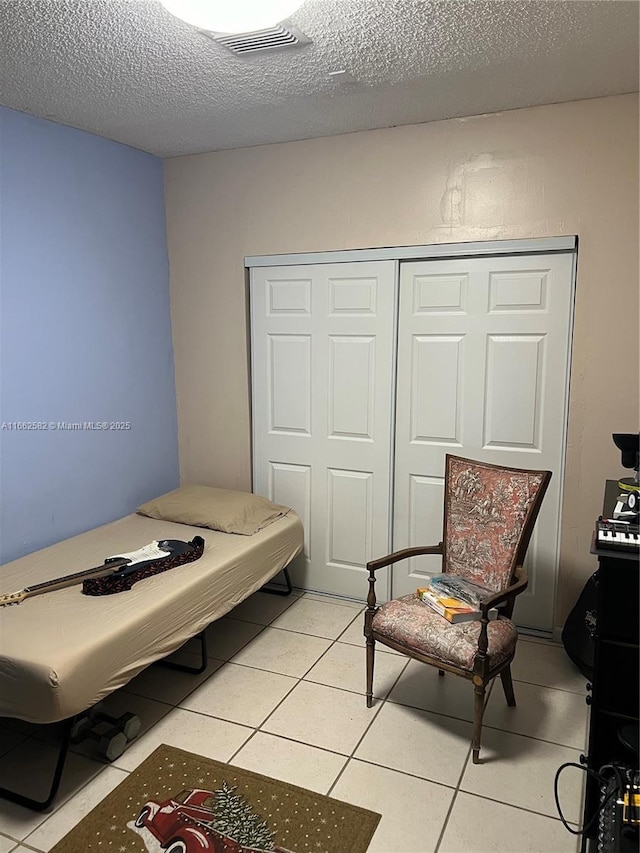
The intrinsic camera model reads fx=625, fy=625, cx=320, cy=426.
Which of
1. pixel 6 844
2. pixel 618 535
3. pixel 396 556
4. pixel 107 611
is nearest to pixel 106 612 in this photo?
pixel 107 611

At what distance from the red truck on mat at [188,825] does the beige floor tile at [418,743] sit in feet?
1.92

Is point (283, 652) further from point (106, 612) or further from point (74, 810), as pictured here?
point (74, 810)

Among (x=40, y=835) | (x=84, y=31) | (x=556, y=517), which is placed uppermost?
(x=84, y=31)

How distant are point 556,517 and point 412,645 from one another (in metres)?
1.15

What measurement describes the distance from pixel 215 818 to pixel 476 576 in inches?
56.8

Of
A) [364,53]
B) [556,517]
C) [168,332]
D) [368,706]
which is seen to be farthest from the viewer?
[168,332]

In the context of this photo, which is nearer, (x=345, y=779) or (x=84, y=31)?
(x=84, y=31)

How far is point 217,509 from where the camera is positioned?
3492 millimetres

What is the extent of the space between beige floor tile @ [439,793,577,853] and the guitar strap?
1.52 m

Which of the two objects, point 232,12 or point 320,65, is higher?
point 320,65

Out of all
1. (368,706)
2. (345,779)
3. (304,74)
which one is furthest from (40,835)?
(304,74)

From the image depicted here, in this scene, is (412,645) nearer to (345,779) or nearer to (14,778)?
(345,779)

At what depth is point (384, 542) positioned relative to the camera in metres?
3.62

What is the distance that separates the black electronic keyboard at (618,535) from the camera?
71.7 inches
